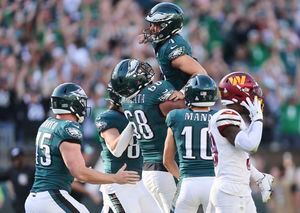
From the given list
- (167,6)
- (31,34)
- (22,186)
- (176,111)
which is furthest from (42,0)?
(176,111)

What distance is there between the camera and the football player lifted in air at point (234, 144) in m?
9.12

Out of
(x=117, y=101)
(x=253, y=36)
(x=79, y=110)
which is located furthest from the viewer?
(x=253, y=36)

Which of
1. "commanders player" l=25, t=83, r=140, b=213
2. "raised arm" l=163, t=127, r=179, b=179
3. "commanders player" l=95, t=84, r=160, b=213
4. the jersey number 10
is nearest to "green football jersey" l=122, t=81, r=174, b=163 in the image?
"commanders player" l=95, t=84, r=160, b=213

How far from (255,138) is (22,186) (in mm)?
6768

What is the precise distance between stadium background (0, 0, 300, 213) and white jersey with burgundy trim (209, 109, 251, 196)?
7.64m

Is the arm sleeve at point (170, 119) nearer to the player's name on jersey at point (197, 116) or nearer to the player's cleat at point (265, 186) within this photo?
the player's name on jersey at point (197, 116)

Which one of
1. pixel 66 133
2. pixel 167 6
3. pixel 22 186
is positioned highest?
pixel 167 6

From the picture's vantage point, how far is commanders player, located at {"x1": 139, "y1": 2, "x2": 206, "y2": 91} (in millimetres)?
10859

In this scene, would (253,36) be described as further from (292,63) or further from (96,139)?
(96,139)

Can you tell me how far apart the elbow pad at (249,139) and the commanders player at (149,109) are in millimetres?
1579

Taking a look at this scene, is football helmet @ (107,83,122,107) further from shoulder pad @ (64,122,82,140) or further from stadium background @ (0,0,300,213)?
stadium background @ (0,0,300,213)

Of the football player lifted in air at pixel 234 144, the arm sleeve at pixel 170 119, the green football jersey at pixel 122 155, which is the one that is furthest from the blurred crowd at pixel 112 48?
the football player lifted in air at pixel 234 144

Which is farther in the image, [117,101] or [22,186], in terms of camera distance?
[22,186]

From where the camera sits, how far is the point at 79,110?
9.95m
